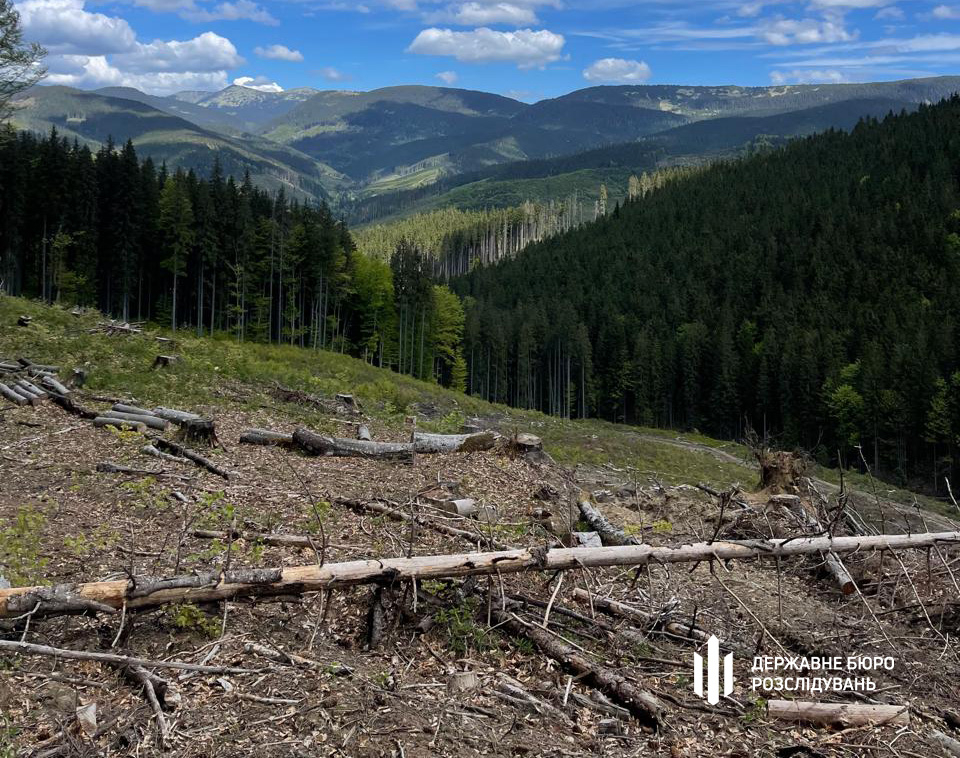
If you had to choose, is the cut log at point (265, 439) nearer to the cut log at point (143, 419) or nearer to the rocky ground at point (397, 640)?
the cut log at point (143, 419)

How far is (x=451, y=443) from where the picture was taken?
1878 centimetres

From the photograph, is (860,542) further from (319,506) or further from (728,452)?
(728,452)

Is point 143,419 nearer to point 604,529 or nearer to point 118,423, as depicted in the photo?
point 118,423

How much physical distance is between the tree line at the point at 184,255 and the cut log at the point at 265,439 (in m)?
43.4

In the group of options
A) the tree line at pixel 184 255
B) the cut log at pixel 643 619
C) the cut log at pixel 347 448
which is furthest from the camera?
the tree line at pixel 184 255

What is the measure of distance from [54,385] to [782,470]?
20.4 m

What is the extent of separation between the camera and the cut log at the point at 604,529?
42.8 ft

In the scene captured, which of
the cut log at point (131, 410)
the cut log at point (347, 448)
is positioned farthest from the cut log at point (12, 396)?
the cut log at point (347, 448)

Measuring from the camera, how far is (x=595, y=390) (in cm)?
9931

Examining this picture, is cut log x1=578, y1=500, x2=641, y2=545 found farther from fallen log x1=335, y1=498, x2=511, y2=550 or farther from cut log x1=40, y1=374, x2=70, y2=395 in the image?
cut log x1=40, y1=374, x2=70, y2=395

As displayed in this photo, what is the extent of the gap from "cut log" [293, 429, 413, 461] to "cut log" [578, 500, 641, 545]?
4.87 meters

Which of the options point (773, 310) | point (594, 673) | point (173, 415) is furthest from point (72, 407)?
point (773, 310)

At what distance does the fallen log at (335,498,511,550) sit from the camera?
10.8 m

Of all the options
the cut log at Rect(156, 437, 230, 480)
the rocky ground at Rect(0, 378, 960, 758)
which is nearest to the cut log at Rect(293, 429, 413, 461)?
the cut log at Rect(156, 437, 230, 480)
